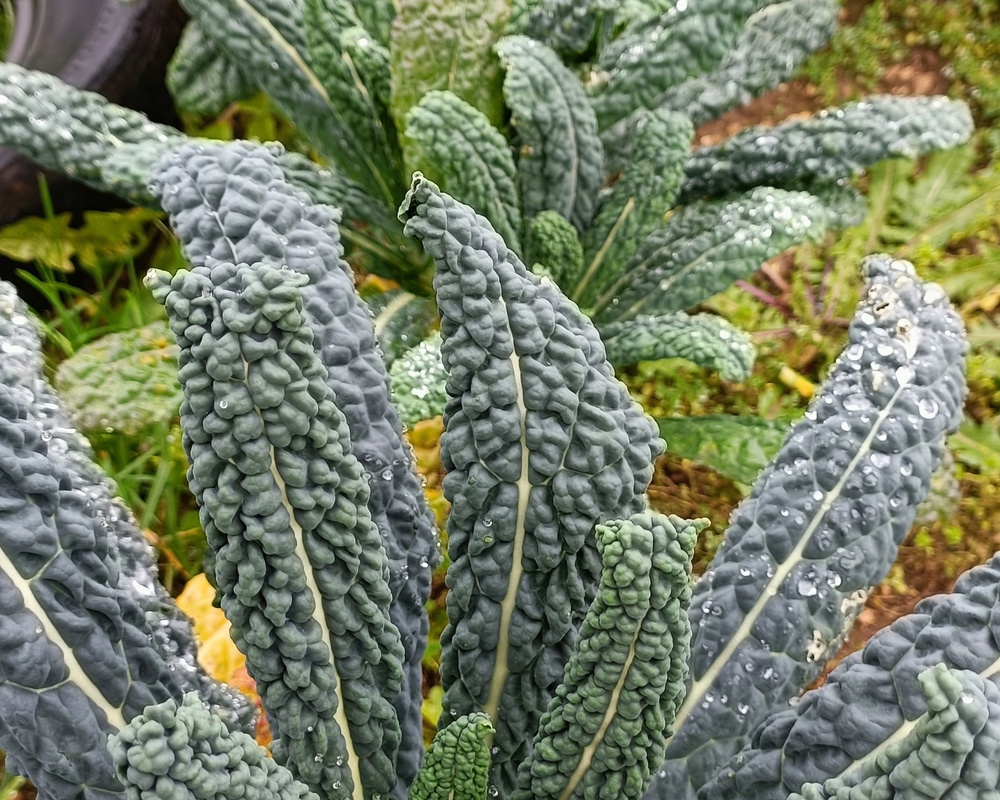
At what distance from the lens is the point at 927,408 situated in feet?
3.34

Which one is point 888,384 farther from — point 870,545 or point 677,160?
point 677,160

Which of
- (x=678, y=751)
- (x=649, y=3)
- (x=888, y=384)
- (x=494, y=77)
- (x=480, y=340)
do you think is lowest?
(x=678, y=751)

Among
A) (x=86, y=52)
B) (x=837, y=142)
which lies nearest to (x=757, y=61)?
(x=837, y=142)

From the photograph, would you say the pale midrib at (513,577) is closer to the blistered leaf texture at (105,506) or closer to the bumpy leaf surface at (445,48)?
the blistered leaf texture at (105,506)

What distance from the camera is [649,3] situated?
1.54m

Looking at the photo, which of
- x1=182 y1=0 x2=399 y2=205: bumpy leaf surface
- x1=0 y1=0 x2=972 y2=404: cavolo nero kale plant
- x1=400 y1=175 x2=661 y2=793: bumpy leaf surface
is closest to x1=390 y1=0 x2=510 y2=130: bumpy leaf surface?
Answer: x1=0 y1=0 x2=972 y2=404: cavolo nero kale plant

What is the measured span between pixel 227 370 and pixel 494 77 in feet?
3.63

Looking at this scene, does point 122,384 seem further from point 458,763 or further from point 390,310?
point 458,763

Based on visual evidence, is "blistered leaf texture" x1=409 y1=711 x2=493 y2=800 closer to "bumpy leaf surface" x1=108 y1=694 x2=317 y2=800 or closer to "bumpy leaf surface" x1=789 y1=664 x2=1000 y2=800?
"bumpy leaf surface" x1=108 y1=694 x2=317 y2=800

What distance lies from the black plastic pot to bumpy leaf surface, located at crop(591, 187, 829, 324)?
119cm

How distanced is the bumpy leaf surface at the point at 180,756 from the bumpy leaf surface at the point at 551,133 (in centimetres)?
115

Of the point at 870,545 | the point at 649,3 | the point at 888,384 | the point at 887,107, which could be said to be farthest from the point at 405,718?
the point at 887,107

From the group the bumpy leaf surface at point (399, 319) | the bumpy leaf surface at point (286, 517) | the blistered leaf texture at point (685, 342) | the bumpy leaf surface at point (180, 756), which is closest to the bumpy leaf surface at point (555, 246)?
the blistered leaf texture at point (685, 342)

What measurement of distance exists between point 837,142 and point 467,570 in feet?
4.20
